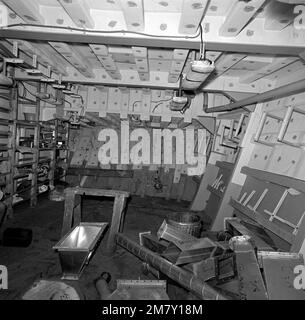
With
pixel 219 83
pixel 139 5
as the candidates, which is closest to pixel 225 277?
pixel 139 5

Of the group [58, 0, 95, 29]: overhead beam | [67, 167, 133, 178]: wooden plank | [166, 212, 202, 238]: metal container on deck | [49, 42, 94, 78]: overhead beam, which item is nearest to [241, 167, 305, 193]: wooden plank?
[166, 212, 202, 238]: metal container on deck

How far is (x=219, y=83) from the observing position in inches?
193

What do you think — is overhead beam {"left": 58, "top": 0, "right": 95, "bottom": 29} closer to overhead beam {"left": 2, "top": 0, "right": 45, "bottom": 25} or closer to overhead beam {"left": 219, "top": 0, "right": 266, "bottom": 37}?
overhead beam {"left": 2, "top": 0, "right": 45, "bottom": 25}

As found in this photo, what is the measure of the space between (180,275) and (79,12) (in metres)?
3.01

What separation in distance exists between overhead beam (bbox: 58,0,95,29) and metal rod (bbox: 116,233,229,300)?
2912 mm

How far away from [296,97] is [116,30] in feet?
10.3

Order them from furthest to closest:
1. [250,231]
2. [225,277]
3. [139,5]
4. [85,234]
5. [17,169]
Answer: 1. [17,169]
2. [85,234]
3. [250,231]
4. [225,277]
5. [139,5]

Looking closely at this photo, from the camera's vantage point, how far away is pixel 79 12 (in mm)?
2395

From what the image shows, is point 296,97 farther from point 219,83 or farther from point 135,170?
point 135,170

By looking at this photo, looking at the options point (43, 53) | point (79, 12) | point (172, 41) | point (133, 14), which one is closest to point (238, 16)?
point (172, 41)

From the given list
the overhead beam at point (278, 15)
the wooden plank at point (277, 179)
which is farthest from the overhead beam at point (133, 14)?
the wooden plank at point (277, 179)

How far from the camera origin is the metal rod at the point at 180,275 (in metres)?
2.50
